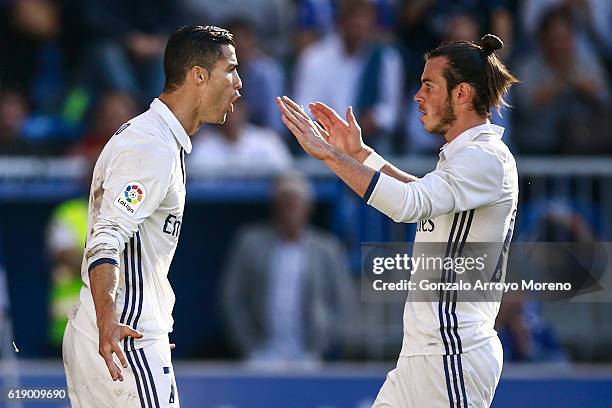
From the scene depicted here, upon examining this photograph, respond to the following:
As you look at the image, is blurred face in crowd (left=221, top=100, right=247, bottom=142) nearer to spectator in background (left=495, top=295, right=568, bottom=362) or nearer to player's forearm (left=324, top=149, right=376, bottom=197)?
spectator in background (left=495, top=295, right=568, bottom=362)

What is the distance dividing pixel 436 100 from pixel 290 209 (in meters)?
4.08

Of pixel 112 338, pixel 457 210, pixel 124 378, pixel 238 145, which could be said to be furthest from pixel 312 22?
pixel 112 338

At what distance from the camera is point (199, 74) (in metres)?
5.87

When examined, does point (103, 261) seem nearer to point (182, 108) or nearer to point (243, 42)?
point (182, 108)

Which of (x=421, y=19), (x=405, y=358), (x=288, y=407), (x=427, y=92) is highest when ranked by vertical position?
(x=421, y=19)

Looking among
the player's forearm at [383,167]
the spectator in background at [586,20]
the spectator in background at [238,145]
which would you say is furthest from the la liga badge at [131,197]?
the spectator in background at [586,20]

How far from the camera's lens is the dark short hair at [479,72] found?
5.93 m

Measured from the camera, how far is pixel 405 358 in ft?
19.2

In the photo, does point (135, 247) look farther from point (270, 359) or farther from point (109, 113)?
point (109, 113)

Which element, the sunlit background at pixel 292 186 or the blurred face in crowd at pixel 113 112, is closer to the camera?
the sunlit background at pixel 292 186

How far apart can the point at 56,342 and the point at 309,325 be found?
2.00 meters

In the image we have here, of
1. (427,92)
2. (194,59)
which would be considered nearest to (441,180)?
(427,92)

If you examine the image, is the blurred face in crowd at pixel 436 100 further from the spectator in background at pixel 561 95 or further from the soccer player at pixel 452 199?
the spectator in background at pixel 561 95

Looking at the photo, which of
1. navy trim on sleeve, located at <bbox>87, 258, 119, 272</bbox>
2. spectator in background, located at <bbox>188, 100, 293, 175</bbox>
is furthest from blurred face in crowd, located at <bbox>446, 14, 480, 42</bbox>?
navy trim on sleeve, located at <bbox>87, 258, 119, 272</bbox>
